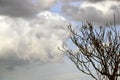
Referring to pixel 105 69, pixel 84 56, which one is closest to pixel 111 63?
pixel 105 69

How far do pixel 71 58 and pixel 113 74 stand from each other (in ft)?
8.30

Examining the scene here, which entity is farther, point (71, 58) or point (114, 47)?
point (71, 58)

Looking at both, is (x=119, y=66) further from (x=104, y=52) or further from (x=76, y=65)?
(x=76, y=65)

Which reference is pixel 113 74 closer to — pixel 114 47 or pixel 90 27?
pixel 114 47

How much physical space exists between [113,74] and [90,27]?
102 inches

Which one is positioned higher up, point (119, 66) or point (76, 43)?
point (76, 43)

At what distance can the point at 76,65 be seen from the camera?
1806 centimetres

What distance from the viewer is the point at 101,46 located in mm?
17516

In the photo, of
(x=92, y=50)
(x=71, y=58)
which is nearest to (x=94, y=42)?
(x=92, y=50)

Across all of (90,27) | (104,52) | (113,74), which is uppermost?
(90,27)

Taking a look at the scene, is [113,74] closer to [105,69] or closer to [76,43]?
[105,69]

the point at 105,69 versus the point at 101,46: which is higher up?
the point at 101,46

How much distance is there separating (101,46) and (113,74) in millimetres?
1463

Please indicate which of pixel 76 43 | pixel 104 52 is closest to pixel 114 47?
pixel 104 52
